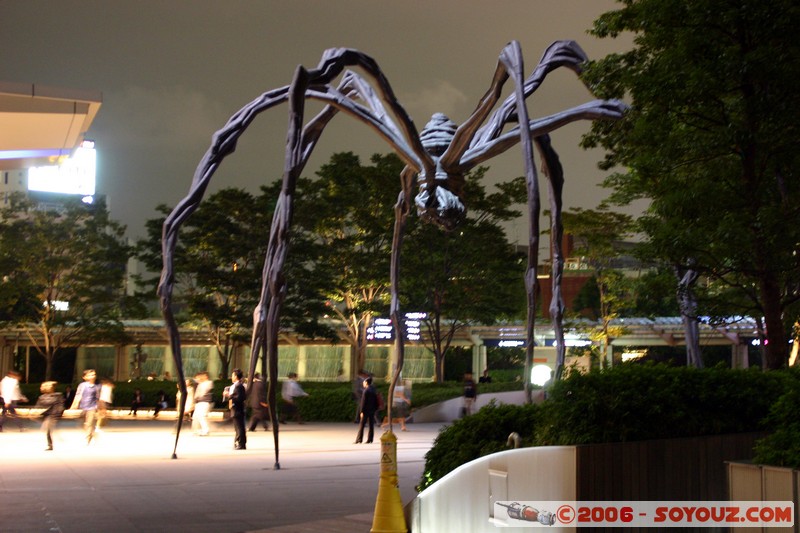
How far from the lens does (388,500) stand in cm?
745

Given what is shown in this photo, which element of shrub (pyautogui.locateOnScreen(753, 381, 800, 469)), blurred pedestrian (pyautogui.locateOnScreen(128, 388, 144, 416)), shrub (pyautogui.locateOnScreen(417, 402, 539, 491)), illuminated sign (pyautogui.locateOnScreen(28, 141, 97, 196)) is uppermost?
illuminated sign (pyautogui.locateOnScreen(28, 141, 97, 196))

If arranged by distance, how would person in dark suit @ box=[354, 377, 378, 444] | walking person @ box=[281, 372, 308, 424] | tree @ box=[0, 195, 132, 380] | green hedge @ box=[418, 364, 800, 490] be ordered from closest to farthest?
green hedge @ box=[418, 364, 800, 490]
person in dark suit @ box=[354, 377, 378, 444]
walking person @ box=[281, 372, 308, 424]
tree @ box=[0, 195, 132, 380]

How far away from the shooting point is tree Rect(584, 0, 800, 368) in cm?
1023

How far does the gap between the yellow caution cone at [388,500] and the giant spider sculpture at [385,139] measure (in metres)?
1.03

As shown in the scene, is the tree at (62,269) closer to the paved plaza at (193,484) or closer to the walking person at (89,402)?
the paved plaza at (193,484)

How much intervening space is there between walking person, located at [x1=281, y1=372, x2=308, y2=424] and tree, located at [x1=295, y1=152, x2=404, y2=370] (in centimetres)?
425

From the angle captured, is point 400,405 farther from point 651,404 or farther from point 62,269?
point 651,404

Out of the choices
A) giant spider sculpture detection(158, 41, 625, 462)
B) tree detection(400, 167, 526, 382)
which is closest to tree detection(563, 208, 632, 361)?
tree detection(400, 167, 526, 382)

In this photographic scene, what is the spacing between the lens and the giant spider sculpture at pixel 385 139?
7891 mm

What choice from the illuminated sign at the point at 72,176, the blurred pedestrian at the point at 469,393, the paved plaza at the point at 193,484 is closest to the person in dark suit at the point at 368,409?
the paved plaza at the point at 193,484

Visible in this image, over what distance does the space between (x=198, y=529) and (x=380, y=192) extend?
22.3m

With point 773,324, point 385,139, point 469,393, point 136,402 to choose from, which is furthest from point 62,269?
point 773,324

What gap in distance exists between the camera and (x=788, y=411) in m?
5.77

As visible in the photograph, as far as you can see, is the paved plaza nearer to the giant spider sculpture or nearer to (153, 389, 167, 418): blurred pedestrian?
the giant spider sculpture
